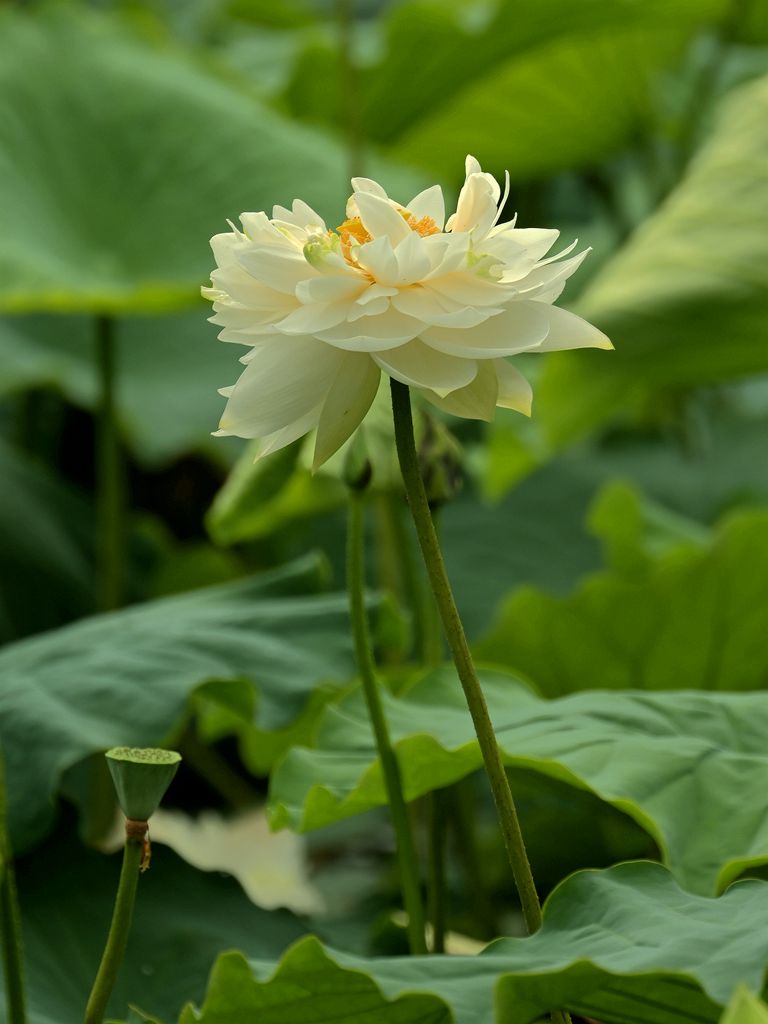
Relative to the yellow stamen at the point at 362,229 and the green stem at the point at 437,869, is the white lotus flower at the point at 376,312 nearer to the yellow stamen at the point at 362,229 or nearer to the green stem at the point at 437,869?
the yellow stamen at the point at 362,229

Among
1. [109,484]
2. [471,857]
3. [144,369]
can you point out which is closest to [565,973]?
[471,857]

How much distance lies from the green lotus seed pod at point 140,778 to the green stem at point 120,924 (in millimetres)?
11

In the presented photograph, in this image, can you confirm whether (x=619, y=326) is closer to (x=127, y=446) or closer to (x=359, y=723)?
(x=359, y=723)

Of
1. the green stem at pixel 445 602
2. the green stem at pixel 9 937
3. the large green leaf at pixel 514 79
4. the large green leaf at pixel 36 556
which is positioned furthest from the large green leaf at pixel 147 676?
the large green leaf at pixel 514 79

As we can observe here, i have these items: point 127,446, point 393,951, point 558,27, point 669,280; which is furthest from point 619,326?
point 127,446

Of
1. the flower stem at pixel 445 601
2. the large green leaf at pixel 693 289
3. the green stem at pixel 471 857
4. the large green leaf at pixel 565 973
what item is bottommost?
the green stem at pixel 471 857

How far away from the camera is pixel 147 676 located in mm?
753

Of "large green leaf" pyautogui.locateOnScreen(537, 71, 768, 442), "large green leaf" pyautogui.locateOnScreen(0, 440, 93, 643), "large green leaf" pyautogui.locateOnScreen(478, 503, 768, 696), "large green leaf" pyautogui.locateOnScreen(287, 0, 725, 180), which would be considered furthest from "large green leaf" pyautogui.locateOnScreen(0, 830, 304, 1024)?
"large green leaf" pyautogui.locateOnScreen(287, 0, 725, 180)

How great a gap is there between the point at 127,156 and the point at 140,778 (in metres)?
1.10

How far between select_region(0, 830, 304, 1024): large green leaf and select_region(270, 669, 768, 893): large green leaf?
3.9 inches

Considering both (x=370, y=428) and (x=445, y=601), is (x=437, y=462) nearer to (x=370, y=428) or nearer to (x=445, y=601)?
(x=370, y=428)

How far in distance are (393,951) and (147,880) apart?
148 mm

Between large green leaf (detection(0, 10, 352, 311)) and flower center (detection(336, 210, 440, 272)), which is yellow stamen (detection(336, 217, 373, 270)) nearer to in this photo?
flower center (detection(336, 210, 440, 272))

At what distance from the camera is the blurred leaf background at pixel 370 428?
0.83 meters
